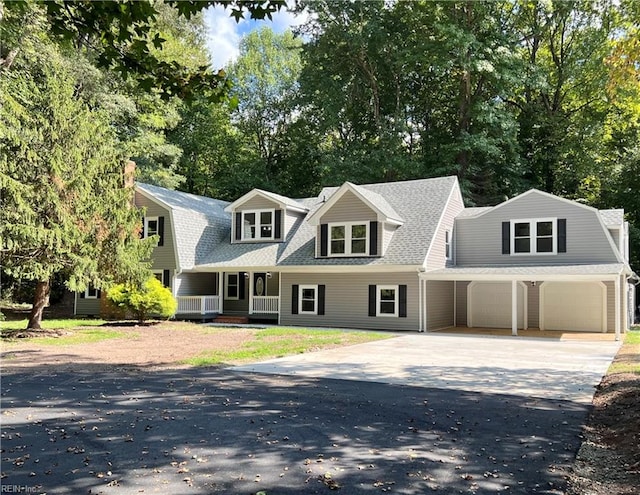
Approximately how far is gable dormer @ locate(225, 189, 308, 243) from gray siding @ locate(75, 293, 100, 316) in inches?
283

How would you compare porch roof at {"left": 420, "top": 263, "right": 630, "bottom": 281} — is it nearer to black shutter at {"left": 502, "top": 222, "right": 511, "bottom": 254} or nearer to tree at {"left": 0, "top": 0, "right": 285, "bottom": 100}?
black shutter at {"left": 502, "top": 222, "right": 511, "bottom": 254}

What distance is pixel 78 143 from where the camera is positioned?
1628 cm

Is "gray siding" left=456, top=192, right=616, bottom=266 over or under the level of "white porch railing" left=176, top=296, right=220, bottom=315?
over

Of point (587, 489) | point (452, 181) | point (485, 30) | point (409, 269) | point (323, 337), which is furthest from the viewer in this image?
point (485, 30)

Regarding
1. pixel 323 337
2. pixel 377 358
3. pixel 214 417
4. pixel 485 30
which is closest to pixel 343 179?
pixel 485 30

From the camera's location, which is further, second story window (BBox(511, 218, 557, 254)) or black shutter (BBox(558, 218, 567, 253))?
second story window (BBox(511, 218, 557, 254))

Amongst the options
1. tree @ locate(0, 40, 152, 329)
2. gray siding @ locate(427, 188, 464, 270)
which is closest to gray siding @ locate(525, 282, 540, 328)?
gray siding @ locate(427, 188, 464, 270)

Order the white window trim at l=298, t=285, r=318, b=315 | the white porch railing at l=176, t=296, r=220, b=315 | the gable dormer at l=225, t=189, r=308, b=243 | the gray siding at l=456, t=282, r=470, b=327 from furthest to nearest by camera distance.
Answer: the gable dormer at l=225, t=189, r=308, b=243 → the white porch railing at l=176, t=296, r=220, b=315 → the gray siding at l=456, t=282, r=470, b=327 → the white window trim at l=298, t=285, r=318, b=315

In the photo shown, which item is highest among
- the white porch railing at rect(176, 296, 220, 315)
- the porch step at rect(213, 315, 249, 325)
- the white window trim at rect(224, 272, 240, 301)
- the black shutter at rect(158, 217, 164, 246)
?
the black shutter at rect(158, 217, 164, 246)

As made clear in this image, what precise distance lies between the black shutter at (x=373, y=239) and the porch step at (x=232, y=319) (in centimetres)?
629

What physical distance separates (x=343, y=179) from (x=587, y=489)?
1037 inches

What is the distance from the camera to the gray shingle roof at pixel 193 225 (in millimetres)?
23547

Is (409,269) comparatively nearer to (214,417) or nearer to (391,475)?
(214,417)

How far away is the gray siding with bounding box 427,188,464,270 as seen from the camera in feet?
64.9
